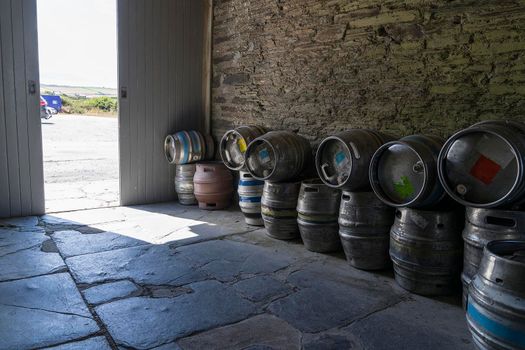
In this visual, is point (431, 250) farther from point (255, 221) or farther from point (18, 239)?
point (18, 239)

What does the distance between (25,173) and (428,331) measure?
418cm

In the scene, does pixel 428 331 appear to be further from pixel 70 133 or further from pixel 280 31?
pixel 70 133

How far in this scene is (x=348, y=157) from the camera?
11.2 ft

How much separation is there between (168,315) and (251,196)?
6.83ft

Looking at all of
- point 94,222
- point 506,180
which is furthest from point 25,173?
point 506,180

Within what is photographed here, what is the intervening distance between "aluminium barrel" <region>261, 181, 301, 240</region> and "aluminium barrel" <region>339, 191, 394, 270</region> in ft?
2.41

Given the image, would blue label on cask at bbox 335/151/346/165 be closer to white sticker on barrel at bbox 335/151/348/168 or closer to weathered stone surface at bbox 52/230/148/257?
white sticker on barrel at bbox 335/151/348/168

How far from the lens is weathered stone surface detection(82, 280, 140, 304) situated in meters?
2.70

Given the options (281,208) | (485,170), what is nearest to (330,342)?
(485,170)

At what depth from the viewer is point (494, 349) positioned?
1.92m

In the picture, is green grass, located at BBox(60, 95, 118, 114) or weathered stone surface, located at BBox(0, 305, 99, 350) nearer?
weathered stone surface, located at BBox(0, 305, 99, 350)

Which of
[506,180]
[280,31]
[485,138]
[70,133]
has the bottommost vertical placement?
[70,133]

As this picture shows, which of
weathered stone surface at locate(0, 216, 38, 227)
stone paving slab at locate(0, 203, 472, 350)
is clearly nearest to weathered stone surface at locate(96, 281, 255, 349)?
stone paving slab at locate(0, 203, 472, 350)

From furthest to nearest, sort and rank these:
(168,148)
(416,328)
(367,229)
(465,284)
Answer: (168,148)
(367,229)
(465,284)
(416,328)
